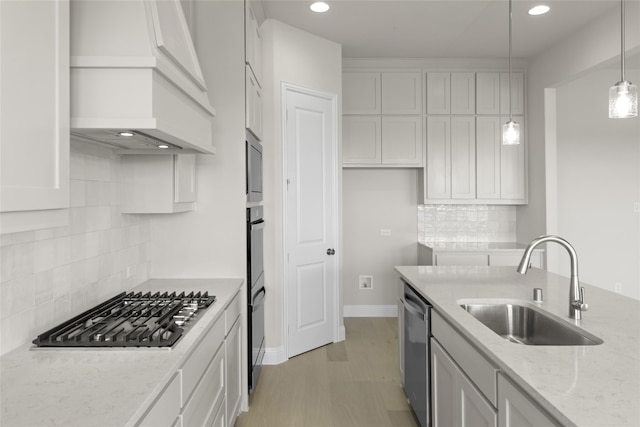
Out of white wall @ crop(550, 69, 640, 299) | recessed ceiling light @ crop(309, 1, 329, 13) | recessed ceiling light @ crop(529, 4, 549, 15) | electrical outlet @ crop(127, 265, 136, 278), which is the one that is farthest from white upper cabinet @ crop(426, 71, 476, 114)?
electrical outlet @ crop(127, 265, 136, 278)

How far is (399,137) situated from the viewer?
482 cm

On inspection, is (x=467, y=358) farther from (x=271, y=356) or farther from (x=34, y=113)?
(x=271, y=356)

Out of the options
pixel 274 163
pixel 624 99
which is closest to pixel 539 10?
pixel 624 99

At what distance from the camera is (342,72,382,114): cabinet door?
4.79m

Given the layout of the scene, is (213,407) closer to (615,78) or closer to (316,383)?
(316,383)

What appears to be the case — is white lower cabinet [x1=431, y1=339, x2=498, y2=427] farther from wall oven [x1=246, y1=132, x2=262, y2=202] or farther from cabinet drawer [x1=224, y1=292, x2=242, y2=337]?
wall oven [x1=246, y1=132, x2=262, y2=202]

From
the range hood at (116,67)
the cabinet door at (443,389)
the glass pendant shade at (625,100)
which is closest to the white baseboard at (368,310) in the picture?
the cabinet door at (443,389)

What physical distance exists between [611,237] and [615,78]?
1.74 metres

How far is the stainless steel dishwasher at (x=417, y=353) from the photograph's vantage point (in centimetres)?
236

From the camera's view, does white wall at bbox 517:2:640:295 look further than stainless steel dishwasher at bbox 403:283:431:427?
Yes

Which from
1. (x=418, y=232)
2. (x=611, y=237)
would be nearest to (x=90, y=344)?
(x=418, y=232)

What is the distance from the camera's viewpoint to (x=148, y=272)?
2.76 metres

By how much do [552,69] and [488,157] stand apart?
1055mm

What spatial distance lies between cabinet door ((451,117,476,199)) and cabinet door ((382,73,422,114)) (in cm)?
46
